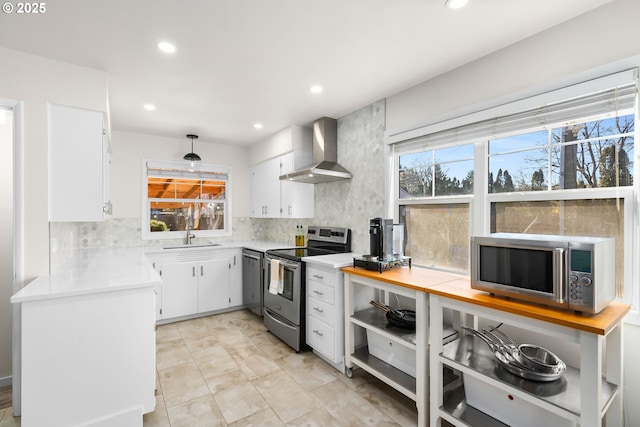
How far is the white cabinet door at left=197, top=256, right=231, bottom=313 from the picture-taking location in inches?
155

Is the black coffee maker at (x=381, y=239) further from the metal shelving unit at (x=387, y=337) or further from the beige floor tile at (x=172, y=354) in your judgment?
the beige floor tile at (x=172, y=354)

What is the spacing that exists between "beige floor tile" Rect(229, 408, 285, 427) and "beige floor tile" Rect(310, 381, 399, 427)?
0.35 meters

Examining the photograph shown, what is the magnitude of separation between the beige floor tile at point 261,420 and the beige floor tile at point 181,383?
1.58 ft

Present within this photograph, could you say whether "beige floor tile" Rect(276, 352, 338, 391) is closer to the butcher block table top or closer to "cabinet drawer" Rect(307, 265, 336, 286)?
"cabinet drawer" Rect(307, 265, 336, 286)

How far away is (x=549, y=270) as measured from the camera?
1.47 metres

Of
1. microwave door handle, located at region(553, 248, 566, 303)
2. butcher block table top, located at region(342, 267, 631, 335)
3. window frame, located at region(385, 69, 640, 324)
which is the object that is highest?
window frame, located at region(385, 69, 640, 324)

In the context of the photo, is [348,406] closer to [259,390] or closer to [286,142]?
[259,390]

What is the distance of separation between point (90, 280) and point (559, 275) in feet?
8.89

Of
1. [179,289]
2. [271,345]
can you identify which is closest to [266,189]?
[179,289]

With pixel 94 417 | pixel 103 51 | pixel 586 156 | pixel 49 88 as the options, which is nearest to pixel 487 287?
pixel 586 156

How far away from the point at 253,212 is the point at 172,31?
3.14 meters

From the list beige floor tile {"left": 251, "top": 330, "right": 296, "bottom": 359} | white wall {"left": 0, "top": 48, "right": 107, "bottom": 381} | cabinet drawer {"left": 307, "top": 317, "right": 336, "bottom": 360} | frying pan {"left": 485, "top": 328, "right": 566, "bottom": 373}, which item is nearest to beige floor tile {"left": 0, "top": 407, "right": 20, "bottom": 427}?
white wall {"left": 0, "top": 48, "right": 107, "bottom": 381}

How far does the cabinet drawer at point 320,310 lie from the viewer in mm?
2600

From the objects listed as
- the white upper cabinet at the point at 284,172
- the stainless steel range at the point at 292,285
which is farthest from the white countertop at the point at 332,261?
the white upper cabinet at the point at 284,172
